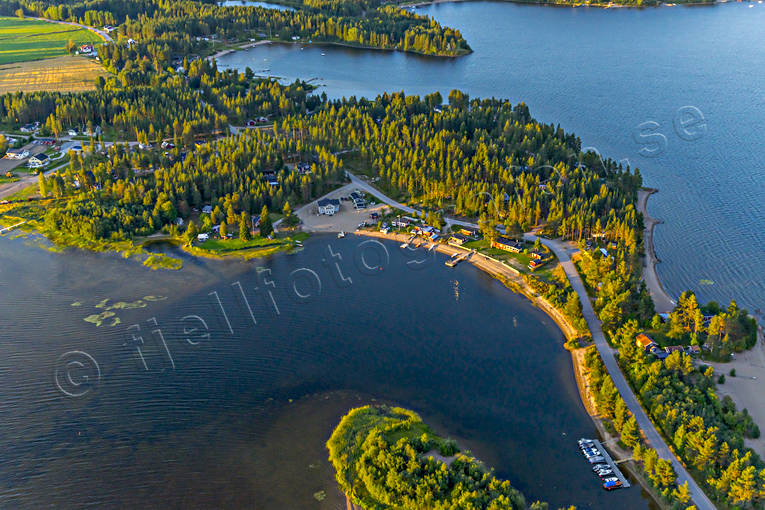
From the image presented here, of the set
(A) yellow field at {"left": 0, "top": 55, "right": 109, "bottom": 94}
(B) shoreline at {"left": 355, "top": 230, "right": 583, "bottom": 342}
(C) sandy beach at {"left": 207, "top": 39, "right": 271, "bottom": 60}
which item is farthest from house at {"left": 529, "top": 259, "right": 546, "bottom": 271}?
(C) sandy beach at {"left": 207, "top": 39, "right": 271, "bottom": 60}

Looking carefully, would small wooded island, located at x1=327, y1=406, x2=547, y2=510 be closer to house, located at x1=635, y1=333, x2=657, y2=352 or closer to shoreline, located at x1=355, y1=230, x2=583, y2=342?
shoreline, located at x1=355, y1=230, x2=583, y2=342

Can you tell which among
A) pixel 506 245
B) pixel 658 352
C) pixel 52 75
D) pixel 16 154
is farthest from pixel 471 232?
pixel 52 75

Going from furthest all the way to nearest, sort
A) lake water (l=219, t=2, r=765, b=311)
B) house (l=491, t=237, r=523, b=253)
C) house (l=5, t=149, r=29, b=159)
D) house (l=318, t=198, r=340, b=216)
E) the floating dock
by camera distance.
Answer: house (l=5, t=149, r=29, b=159) < house (l=318, t=198, r=340, b=216) < lake water (l=219, t=2, r=765, b=311) < house (l=491, t=237, r=523, b=253) < the floating dock

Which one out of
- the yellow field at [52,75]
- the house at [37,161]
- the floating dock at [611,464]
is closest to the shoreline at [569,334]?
the floating dock at [611,464]

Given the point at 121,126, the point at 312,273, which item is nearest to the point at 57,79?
the point at 121,126

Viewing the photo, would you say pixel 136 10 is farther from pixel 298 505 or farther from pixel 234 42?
pixel 298 505

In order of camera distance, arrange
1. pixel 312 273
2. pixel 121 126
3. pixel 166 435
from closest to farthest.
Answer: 1. pixel 166 435
2. pixel 312 273
3. pixel 121 126

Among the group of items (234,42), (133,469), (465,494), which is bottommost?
(133,469)
